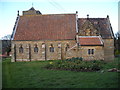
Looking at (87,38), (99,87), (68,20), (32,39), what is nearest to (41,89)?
(99,87)

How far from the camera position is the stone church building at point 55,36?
112 ft

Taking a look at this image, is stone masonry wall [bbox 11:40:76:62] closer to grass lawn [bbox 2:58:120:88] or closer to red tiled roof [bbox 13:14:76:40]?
red tiled roof [bbox 13:14:76:40]

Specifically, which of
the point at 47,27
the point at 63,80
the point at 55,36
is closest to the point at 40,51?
the point at 55,36

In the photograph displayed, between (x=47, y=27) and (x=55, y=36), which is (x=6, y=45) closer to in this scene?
(x=47, y=27)

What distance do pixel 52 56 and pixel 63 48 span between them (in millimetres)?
2755

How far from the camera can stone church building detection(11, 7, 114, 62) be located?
1346 inches

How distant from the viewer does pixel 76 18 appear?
3744 centimetres

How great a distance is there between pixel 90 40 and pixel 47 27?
10003 millimetres

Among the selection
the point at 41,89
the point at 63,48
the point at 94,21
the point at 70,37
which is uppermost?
the point at 94,21

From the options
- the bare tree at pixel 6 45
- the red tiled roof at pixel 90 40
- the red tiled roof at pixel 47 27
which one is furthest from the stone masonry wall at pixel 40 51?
the bare tree at pixel 6 45

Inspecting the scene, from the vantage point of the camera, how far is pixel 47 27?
122 feet

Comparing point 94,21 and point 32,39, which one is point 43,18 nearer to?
point 32,39

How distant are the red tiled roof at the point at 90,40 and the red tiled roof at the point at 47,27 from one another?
8.50 feet

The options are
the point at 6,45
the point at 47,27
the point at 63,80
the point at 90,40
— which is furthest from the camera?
the point at 6,45
